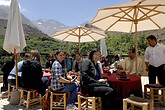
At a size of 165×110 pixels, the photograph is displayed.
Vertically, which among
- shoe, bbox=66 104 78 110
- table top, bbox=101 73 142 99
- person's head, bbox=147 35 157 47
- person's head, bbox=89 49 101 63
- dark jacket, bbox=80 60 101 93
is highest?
person's head, bbox=147 35 157 47

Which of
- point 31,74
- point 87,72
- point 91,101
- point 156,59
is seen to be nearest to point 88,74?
point 87,72

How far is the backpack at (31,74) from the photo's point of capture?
327 centimetres

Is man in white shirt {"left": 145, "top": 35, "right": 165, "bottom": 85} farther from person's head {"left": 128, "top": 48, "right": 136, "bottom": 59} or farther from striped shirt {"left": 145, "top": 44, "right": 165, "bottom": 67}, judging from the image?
person's head {"left": 128, "top": 48, "right": 136, "bottom": 59}

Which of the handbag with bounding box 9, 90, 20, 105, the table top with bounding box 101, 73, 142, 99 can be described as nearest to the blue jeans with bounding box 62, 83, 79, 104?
the table top with bounding box 101, 73, 142, 99

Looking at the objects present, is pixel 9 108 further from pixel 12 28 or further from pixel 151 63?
pixel 151 63

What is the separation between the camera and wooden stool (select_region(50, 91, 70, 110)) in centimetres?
290

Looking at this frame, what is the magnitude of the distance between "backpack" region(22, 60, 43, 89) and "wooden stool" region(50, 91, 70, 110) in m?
0.61

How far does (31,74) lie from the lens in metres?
3.29

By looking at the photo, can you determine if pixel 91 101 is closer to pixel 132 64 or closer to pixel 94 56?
pixel 94 56

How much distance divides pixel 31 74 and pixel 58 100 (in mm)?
875

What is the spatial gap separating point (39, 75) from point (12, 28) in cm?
135

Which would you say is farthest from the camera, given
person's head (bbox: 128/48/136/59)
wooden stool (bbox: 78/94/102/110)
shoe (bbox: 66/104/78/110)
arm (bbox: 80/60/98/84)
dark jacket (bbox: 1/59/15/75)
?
dark jacket (bbox: 1/59/15/75)

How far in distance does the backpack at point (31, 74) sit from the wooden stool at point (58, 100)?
61 centimetres

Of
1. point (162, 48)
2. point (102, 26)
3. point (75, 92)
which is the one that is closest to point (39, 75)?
point (75, 92)
